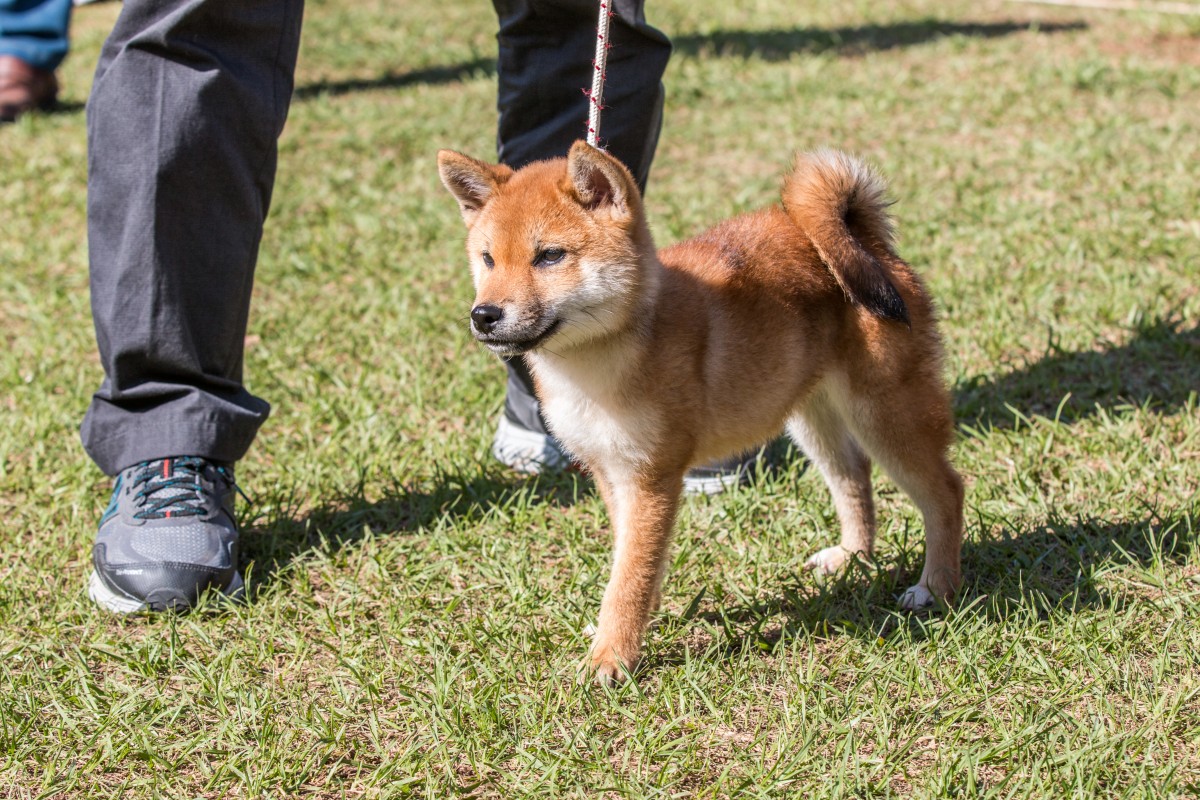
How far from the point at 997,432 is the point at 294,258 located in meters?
3.25

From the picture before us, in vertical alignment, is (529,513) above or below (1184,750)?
below

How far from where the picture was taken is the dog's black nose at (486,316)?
2543 mm

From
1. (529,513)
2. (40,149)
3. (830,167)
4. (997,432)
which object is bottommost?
(40,149)

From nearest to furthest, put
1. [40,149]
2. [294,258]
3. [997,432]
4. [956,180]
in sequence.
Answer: [997,432] < [294,258] < [956,180] < [40,149]

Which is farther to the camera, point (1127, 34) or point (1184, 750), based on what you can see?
point (1127, 34)

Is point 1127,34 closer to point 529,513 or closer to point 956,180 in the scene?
point 956,180

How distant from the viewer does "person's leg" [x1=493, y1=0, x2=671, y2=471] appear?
3.34 metres

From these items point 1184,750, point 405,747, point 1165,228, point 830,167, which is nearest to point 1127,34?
point 1165,228

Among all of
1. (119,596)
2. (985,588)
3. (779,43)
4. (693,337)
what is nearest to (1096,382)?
(985,588)

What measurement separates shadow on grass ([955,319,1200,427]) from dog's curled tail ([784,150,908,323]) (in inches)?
41.7

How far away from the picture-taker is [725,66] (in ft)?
25.4

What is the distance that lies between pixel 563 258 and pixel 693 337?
0.37 m

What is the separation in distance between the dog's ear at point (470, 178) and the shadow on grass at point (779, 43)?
17.7ft

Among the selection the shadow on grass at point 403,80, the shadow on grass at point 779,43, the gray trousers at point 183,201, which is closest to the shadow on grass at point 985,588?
the gray trousers at point 183,201
